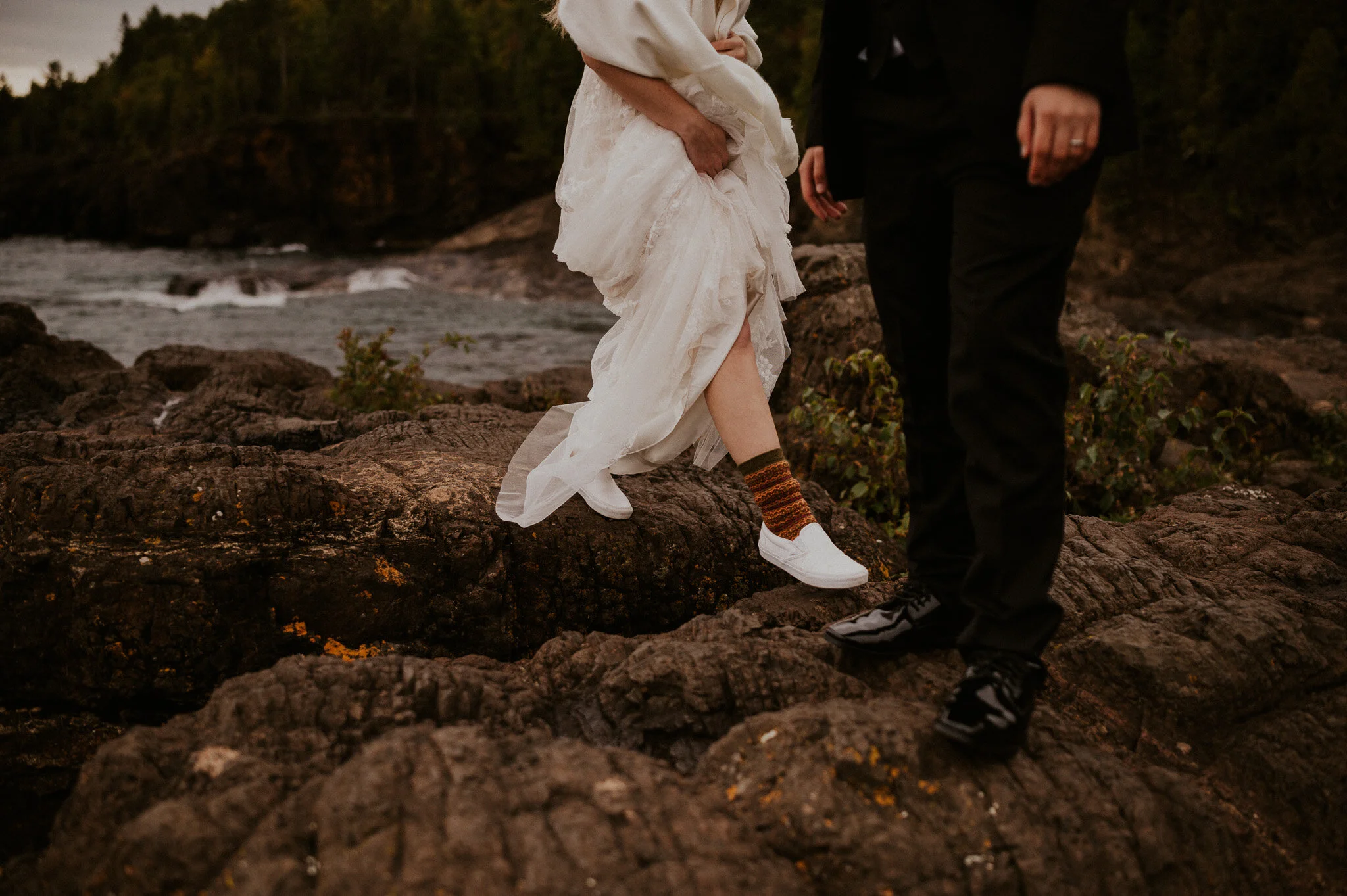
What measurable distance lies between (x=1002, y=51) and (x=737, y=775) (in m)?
1.52

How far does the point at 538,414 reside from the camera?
478cm

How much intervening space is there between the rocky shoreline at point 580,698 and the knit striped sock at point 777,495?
0.24 metres

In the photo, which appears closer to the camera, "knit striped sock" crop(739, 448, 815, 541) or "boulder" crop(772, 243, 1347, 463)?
"knit striped sock" crop(739, 448, 815, 541)

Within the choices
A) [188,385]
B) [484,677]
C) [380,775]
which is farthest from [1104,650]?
[188,385]

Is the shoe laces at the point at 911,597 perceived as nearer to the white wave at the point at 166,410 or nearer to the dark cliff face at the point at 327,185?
the white wave at the point at 166,410

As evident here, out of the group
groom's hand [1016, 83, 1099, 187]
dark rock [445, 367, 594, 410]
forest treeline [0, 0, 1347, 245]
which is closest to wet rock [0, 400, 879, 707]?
groom's hand [1016, 83, 1099, 187]

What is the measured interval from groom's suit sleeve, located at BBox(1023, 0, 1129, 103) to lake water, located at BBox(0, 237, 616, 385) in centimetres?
1199

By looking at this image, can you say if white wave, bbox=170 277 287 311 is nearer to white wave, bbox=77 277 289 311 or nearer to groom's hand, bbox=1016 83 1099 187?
white wave, bbox=77 277 289 311

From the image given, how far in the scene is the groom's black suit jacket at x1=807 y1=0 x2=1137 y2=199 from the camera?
5.69 feet

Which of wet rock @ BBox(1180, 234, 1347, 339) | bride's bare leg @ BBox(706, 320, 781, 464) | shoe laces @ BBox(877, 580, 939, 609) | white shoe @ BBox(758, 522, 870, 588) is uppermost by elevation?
bride's bare leg @ BBox(706, 320, 781, 464)

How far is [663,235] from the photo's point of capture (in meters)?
3.00

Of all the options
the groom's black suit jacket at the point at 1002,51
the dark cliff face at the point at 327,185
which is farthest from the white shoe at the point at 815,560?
the dark cliff face at the point at 327,185

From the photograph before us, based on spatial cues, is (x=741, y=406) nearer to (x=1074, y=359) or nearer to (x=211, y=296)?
(x=1074, y=359)

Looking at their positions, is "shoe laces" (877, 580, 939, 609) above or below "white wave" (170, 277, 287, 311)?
above
